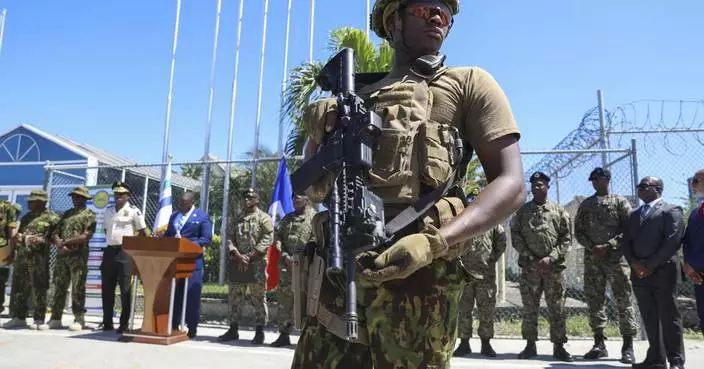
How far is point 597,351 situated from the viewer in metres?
5.52

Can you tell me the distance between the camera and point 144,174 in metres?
8.44

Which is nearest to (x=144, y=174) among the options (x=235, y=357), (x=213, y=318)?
(x=213, y=318)

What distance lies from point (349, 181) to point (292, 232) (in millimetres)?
5251

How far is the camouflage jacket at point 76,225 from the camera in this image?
6977mm

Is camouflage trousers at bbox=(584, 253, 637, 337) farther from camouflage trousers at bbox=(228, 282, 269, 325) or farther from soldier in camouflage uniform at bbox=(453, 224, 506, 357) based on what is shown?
camouflage trousers at bbox=(228, 282, 269, 325)

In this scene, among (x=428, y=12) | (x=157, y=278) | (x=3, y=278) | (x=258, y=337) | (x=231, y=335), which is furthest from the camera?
(x=3, y=278)

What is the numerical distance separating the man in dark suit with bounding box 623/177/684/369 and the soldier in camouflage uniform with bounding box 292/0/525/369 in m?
4.15

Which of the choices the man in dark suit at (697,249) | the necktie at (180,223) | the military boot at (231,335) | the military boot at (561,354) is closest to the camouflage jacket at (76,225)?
the necktie at (180,223)

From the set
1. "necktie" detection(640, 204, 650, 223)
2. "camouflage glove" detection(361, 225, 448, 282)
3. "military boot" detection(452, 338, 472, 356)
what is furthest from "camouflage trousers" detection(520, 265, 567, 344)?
"camouflage glove" detection(361, 225, 448, 282)

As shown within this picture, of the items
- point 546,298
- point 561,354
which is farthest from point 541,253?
point 561,354

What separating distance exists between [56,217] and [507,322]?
669cm

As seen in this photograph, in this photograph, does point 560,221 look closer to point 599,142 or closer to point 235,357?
point 599,142

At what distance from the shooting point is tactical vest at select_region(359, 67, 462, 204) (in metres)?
1.50

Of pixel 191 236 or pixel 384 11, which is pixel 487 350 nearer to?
pixel 191 236
